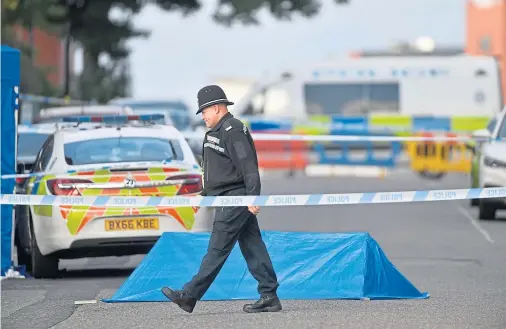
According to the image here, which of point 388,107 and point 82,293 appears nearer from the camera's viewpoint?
point 82,293

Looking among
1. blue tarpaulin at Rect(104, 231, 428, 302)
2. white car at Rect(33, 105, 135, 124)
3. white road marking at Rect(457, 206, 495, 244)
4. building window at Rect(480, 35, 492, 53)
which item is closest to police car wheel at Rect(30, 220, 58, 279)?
blue tarpaulin at Rect(104, 231, 428, 302)

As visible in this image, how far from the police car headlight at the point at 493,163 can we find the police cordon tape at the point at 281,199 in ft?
26.5

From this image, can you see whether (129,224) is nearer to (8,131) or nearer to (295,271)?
(8,131)

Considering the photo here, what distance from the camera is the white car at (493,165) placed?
802 inches

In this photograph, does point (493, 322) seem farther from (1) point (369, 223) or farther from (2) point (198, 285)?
(1) point (369, 223)

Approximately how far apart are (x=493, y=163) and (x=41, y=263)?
8142 millimetres

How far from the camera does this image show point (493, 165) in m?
20.5

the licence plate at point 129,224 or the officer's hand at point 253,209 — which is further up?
the officer's hand at point 253,209

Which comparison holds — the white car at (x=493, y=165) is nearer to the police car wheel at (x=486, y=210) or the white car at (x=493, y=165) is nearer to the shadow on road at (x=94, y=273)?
the police car wheel at (x=486, y=210)

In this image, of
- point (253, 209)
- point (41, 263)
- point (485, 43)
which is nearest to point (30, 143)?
point (41, 263)

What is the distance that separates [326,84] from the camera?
39562mm

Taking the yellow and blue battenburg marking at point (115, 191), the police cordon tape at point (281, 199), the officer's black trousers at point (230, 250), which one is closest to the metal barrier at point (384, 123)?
the yellow and blue battenburg marking at point (115, 191)

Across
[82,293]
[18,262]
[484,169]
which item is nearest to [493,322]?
[82,293]

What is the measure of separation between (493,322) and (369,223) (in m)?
11.1
